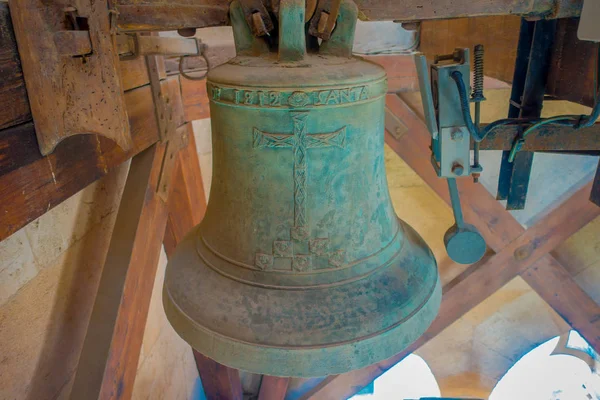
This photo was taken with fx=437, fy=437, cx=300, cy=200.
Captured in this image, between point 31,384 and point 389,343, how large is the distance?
93 cm

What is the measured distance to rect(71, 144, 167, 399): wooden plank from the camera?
3.74 ft

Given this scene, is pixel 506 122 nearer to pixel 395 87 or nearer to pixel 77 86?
pixel 77 86

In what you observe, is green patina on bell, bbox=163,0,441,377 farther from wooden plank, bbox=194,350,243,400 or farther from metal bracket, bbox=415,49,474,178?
wooden plank, bbox=194,350,243,400

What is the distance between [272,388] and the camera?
2467mm

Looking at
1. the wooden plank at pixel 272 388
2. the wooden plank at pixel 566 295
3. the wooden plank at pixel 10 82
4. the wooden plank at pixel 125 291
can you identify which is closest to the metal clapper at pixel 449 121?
the wooden plank at pixel 10 82

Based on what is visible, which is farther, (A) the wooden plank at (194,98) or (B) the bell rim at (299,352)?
(A) the wooden plank at (194,98)

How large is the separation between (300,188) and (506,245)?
5.47 feet

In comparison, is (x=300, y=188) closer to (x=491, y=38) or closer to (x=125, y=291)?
(x=125, y=291)

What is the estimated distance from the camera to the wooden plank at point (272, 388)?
245cm

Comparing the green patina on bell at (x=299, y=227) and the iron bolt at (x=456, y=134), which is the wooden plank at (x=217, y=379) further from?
the iron bolt at (x=456, y=134)

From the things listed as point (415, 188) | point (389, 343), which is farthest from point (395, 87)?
point (389, 343)

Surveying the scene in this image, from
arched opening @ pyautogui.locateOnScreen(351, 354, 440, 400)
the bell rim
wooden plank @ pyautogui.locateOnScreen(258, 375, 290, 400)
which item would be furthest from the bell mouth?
arched opening @ pyautogui.locateOnScreen(351, 354, 440, 400)

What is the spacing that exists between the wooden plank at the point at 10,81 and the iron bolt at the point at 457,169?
2.46 ft

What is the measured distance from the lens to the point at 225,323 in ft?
2.13
